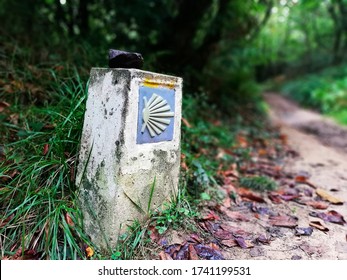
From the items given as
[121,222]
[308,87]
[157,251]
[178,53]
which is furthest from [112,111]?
[308,87]

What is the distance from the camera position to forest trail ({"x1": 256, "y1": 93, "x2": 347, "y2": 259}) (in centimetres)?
197

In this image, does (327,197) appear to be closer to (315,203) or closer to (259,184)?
(315,203)

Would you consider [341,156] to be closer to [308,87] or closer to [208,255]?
[208,255]

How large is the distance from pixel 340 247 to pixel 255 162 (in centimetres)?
186

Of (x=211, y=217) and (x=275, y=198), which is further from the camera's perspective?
(x=275, y=198)

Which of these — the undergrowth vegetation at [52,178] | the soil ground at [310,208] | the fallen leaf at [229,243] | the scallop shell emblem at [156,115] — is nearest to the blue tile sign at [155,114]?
the scallop shell emblem at [156,115]

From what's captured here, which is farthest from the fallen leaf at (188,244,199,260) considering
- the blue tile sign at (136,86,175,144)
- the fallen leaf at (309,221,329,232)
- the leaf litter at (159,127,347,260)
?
the fallen leaf at (309,221,329,232)

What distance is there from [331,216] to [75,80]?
8.24 ft

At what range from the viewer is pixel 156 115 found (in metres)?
1.89

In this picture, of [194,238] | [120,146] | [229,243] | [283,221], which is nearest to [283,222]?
[283,221]

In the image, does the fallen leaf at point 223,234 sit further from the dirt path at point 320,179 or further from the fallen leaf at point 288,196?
the fallen leaf at point 288,196

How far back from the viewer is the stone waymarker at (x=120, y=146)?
1749 millimetres

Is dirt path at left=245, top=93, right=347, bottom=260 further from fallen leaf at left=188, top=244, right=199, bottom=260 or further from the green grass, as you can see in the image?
the green grass

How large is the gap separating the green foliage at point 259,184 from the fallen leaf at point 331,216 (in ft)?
1.78
